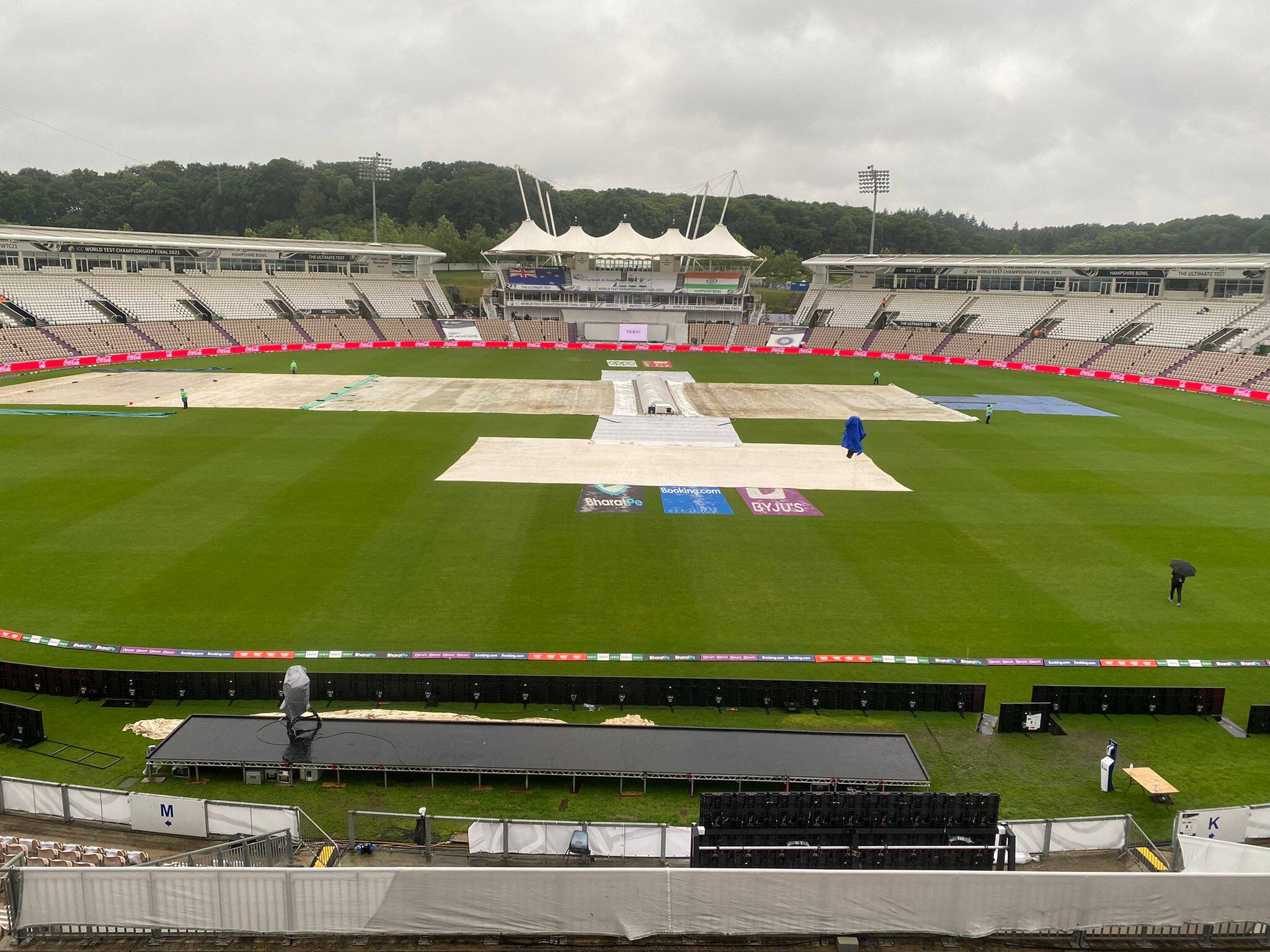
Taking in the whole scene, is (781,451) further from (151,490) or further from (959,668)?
(151,490)

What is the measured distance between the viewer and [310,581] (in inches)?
830

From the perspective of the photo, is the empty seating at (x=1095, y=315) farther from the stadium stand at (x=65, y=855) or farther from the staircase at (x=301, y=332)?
the stadium stand at (x=65, y=855)

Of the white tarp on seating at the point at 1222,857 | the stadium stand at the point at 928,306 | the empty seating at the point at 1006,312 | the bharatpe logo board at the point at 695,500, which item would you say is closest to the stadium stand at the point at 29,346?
the bharatpe logo board at the point at 695,500

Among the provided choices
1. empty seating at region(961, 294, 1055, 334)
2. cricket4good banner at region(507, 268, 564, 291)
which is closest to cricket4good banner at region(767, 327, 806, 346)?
empty seating at region(961, 294, 1055, 334)

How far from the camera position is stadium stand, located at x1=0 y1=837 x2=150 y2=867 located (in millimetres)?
9750

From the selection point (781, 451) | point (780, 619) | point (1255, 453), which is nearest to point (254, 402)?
point (781, 451)

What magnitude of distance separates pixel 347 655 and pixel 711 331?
256 ft

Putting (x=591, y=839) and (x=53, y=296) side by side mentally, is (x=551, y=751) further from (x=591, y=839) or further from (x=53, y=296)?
(x=53, y=296)

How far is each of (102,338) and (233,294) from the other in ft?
56.0

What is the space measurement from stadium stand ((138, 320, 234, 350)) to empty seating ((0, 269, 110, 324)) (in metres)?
3.49

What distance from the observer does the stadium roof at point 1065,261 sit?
226 feet

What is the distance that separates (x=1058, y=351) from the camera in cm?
7431

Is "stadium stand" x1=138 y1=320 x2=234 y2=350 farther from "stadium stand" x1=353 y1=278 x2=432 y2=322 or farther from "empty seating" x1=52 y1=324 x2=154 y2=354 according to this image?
"stadium stand" x1=353 y1=278 x2=432 y2=322

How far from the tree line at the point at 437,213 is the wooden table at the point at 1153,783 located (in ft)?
420
